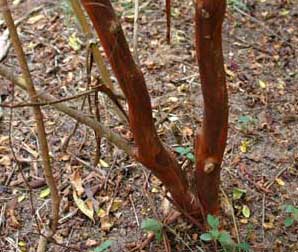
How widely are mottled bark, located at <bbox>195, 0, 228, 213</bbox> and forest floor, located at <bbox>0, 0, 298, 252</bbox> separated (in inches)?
4.3

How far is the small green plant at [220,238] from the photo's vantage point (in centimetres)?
149

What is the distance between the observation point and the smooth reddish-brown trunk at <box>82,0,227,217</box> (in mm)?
1224

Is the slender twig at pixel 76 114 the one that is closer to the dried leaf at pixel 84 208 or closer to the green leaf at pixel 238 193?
the dried leaf at pixel 84 208

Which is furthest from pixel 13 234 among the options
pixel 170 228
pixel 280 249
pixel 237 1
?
pixel 237 1

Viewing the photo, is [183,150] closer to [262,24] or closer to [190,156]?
[190,156]

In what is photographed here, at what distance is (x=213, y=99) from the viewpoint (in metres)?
1.38

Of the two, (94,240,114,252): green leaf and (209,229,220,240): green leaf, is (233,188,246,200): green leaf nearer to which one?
(209,229,220,240): green leaf

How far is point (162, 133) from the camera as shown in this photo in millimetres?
A: 1921

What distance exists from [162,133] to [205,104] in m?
0.53

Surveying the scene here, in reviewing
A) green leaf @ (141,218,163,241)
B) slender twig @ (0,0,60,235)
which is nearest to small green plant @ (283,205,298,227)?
green leaf @ (141,218,163,241)

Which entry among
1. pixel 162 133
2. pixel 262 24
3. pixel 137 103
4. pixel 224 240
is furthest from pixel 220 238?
pixel 262 24

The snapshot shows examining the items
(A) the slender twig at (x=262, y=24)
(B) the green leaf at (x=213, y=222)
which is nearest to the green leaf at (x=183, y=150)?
(B) the green leaf at (x=213, y=222)

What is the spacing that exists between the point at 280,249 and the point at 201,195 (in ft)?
0.87

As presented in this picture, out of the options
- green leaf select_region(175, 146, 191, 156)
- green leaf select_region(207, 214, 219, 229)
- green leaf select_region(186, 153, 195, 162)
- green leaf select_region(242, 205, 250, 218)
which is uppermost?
green leaf select_region(175, 146, 191, 156)
